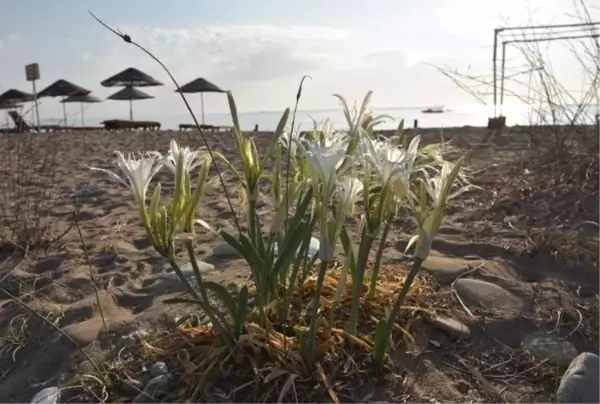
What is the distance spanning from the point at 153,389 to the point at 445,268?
129cm

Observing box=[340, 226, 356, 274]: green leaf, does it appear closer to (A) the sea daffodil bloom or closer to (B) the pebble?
(A) the sea daffodil bloom

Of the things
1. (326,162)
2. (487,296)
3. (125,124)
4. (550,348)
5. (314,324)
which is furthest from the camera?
(125,124)

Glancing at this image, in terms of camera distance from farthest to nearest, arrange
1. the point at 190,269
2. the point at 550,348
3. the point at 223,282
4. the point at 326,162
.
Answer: the point at 190,269 < the point at 223,282 < the point at 550,348 < the point at 326,162

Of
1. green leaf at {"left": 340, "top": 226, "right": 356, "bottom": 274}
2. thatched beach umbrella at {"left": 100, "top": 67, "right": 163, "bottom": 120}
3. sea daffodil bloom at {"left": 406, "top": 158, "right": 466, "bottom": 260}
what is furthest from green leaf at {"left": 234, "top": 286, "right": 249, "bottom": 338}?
thatched beach umbrella at {"left": 100, "top": 67, "right": 163, "bottom": 120}

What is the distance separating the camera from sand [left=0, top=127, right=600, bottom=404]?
5.43 feet

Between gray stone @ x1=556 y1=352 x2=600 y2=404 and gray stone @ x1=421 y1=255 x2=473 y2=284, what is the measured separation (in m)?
0.70

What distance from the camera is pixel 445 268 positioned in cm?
232

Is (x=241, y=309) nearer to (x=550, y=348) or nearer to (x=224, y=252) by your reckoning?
(x=550, y=348)

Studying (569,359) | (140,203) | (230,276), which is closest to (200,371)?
(140,203)

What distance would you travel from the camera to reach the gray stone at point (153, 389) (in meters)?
1.50

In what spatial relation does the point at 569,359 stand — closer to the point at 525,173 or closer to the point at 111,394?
the point at 111,394

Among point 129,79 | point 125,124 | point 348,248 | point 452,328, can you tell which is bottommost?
point 452,328

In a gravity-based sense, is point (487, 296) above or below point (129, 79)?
below

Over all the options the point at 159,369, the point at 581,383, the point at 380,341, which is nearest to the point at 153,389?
the point at 159,369
